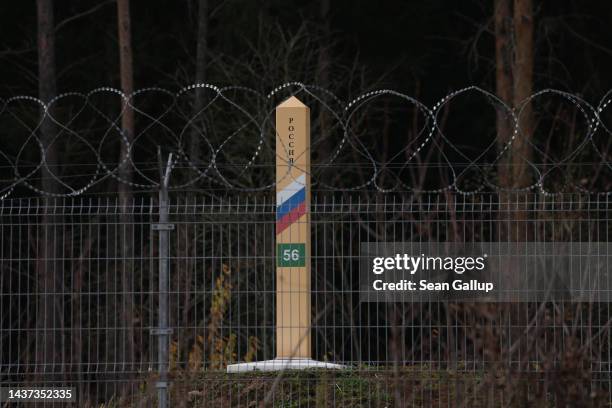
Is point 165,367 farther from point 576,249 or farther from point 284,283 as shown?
point 576,249

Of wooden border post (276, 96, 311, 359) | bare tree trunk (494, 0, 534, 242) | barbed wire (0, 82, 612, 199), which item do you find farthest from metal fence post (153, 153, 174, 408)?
barbed wire (0, 82, 612, 199)

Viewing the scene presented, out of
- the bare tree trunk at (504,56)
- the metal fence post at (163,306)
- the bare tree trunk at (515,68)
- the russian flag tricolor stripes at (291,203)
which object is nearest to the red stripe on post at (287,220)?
the russian flag tricolor stripes at (291,203)

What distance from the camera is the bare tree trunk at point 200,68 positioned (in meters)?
21.6

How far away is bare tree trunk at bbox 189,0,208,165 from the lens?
2158 cm

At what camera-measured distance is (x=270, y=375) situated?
10312 millimetres

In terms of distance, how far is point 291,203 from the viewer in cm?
1082

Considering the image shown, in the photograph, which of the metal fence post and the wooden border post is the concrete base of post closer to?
the wooden border post

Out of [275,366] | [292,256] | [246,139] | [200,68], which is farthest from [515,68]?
[275,366]

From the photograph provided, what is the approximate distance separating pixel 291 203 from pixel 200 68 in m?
12.2

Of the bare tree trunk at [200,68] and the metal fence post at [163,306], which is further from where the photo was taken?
the bare tree trunk at [200,68]

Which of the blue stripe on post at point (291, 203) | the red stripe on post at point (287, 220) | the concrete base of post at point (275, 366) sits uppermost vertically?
the blue stripe on post at point (291, 203)

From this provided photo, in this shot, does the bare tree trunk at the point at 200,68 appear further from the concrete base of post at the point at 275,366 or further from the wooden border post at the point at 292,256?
the concrete base of post at the point at 275,366

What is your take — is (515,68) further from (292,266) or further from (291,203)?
(292,266)

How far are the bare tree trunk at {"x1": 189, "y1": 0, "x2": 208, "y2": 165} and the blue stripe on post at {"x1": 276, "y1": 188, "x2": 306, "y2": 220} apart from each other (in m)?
10.6
